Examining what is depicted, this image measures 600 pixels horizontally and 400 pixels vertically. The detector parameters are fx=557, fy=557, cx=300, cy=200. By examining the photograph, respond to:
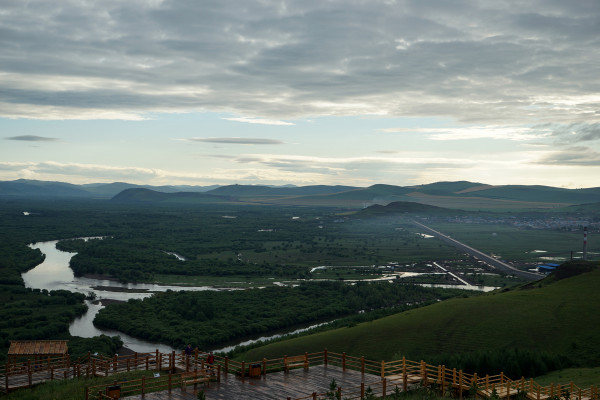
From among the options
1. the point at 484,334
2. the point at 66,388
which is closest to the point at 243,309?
the point at 484,334

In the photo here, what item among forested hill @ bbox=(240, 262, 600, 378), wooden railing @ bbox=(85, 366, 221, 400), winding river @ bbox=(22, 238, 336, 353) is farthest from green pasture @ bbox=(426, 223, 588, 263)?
wooden railing @ bbox=(85, 366, 221, 400)

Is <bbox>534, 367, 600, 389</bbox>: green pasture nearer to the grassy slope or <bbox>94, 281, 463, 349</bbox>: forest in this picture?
the grassy slope

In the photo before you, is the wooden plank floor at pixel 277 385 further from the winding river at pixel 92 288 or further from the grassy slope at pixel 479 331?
the winding river at pixel 92 288

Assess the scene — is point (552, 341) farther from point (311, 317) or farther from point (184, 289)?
point (184, 289)

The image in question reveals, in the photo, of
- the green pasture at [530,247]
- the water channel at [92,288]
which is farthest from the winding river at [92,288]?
the green pasture at [530,247]

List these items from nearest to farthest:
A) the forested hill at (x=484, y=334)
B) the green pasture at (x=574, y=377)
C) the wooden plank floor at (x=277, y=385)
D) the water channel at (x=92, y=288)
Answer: the wooden plank floor at (x=277, y=385) < the green pasture at (x=574, y=377) < the forested hill at (x=484, y=334) < the water channel at (x=92, y=288)
